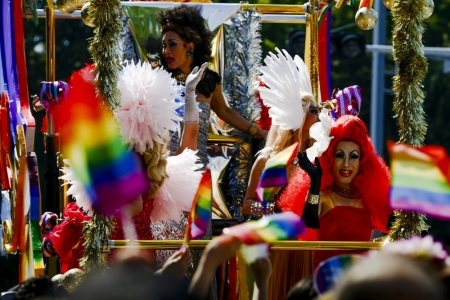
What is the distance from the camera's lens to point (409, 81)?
4484 millimetres

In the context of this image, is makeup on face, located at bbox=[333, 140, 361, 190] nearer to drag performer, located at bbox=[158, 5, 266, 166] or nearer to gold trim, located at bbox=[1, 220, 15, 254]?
drag performer, located at bbox=[158, 5, 266, 166]

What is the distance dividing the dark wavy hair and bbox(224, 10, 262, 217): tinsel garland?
1.30 ft

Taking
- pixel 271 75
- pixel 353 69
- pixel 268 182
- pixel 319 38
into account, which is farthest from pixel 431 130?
pixel 268 182

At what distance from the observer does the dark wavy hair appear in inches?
239

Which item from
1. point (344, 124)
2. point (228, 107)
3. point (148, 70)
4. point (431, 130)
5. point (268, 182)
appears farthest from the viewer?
point (431, 130)

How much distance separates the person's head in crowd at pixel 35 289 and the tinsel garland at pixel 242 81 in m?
3.35

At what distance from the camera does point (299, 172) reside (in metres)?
5.48

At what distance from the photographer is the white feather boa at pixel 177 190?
4844 millimetres

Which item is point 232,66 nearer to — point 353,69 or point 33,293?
point 33,293

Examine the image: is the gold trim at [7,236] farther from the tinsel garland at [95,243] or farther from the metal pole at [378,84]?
the metal pole at [378,84]

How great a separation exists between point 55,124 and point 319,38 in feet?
7.41

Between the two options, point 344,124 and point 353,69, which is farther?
point 353,69

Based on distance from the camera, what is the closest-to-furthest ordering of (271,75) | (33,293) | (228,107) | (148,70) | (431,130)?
(33,293) < (148,70) < (271,75) < (228,107) < (431,130)

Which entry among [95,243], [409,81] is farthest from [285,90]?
[95,243]
